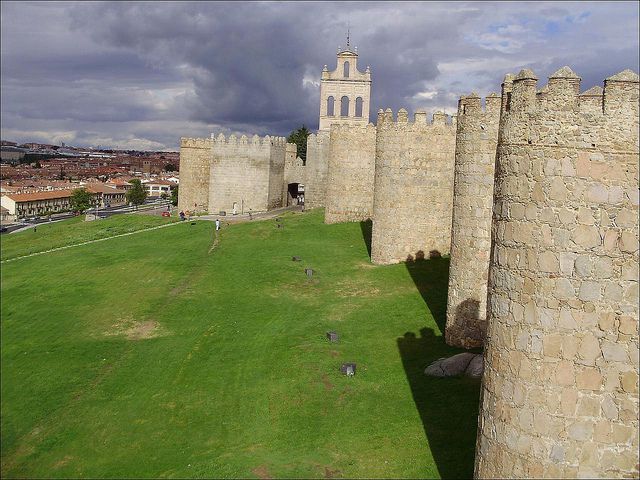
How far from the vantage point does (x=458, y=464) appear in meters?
12.5

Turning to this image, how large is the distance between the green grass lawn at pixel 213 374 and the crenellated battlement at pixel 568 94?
7.71 meters

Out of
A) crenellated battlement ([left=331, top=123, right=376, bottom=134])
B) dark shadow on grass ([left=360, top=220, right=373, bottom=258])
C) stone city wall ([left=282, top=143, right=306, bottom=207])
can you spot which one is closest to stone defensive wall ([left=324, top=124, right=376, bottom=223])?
crenellated battlement ([left=331, top=123, right=376, bottom=134])

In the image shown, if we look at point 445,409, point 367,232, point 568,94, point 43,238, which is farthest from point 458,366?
point 367,232

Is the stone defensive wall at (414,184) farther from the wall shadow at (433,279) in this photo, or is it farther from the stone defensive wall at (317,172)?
the stone defensive wall at (317,172)

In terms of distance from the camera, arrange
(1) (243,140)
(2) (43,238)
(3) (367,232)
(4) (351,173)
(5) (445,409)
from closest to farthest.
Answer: (2) (43,238), (5) (445,409), (3) (367,232), (4) (351,173), (1) (243,140)

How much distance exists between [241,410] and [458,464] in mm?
5922

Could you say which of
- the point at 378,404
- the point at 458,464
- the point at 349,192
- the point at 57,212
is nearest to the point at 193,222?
the point at 349,192

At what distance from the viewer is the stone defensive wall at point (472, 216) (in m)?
18.7

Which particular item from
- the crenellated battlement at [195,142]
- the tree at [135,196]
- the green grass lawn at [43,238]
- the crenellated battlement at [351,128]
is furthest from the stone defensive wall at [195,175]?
the green grass lawn at [43,238]

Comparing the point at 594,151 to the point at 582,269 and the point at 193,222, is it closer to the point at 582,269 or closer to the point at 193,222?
the point at 582,269

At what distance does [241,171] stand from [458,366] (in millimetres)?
34825

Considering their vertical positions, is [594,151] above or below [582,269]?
above

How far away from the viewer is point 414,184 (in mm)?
28125

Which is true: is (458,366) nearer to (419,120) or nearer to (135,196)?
(419,120)
